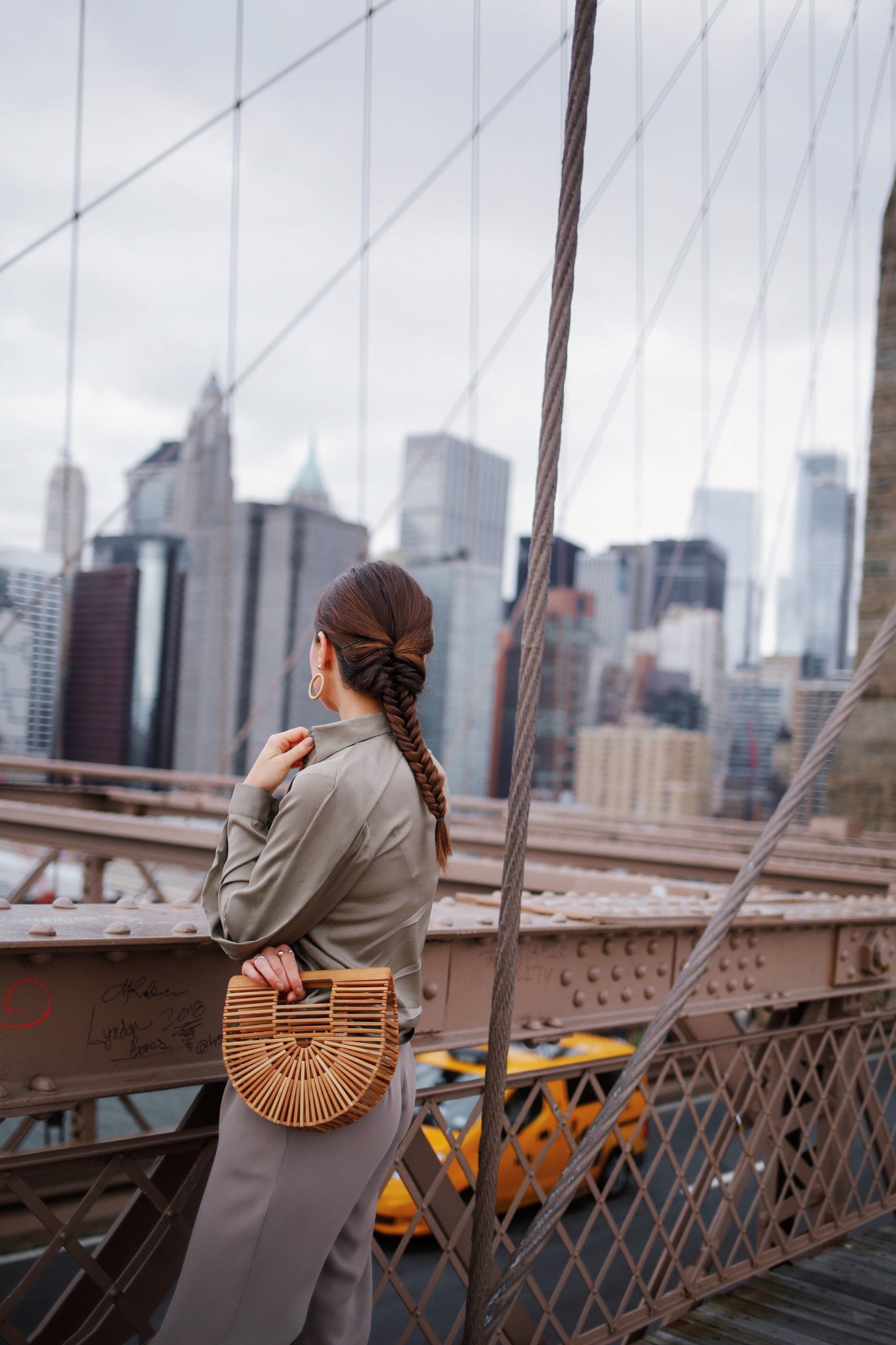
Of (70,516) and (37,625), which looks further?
(37,625)

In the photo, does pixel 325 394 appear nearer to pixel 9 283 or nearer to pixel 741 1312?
pixel 9 283

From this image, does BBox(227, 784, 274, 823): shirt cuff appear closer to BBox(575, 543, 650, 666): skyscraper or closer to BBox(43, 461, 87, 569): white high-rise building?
BBox(43, 461, 87, 569): white high-rise building

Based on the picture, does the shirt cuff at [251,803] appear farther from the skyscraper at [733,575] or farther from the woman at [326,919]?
the skyscraper at [733,575]

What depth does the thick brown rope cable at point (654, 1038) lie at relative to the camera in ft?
6.25

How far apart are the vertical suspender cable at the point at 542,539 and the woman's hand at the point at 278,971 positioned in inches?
16.9

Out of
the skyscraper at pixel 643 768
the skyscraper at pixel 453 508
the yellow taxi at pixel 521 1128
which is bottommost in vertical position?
the yellow taxi at pixel 521 1128

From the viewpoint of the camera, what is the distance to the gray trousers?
4.66ft

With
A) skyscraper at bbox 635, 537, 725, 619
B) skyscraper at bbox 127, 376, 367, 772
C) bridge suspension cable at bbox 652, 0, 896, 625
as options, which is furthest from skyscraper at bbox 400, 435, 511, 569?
bridge suspension cable at bbox 652, 0, 896, 625

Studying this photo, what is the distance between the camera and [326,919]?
1.51 metres

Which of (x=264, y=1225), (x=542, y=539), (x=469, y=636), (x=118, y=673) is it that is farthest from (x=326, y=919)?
(x=469, y=636)

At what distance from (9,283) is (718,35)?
38.1 ft

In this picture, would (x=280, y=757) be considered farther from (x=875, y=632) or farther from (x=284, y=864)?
(x=875, y=632)

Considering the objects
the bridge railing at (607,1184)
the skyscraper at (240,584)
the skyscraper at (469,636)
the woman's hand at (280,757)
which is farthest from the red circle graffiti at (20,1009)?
the skyscraper at (469,636)

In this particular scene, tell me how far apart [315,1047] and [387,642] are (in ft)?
1.76
